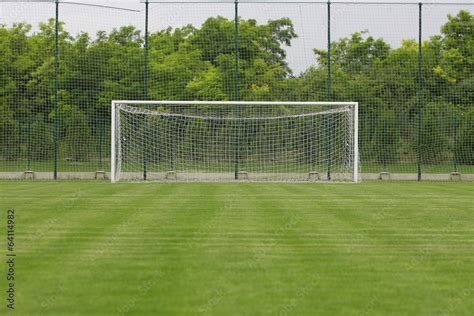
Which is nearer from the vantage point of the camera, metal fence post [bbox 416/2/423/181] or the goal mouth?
the goal mouth

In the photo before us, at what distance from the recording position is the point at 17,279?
21.1 feet

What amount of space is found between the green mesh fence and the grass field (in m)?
11.3

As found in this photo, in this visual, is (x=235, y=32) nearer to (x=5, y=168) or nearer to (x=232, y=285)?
(x=5, y=168)

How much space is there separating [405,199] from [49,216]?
8419 millimetres

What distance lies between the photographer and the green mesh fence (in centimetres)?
2422

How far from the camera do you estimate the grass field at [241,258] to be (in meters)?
5.68

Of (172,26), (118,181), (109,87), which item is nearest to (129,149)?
(118,181)

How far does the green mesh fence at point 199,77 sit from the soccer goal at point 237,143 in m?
0.71

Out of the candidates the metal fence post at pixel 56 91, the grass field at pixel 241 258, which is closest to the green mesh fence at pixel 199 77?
the metal fence post at pixel 56 91

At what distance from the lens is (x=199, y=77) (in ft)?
82.8

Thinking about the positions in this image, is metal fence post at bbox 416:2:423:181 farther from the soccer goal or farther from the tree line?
the soccer goal

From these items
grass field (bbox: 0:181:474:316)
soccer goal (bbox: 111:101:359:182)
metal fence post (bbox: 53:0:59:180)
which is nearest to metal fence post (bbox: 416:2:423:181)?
soccer goal (bbox: 111:101:359:182)

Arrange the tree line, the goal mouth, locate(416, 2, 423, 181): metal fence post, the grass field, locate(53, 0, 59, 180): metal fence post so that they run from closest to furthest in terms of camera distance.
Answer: the grass field, the goal mouth, locate(53, 0, 59, 180): metal fence post, locate(416, 2, 423, 181): metal fence post, the tree line

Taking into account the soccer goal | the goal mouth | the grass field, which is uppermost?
the goal mouth
